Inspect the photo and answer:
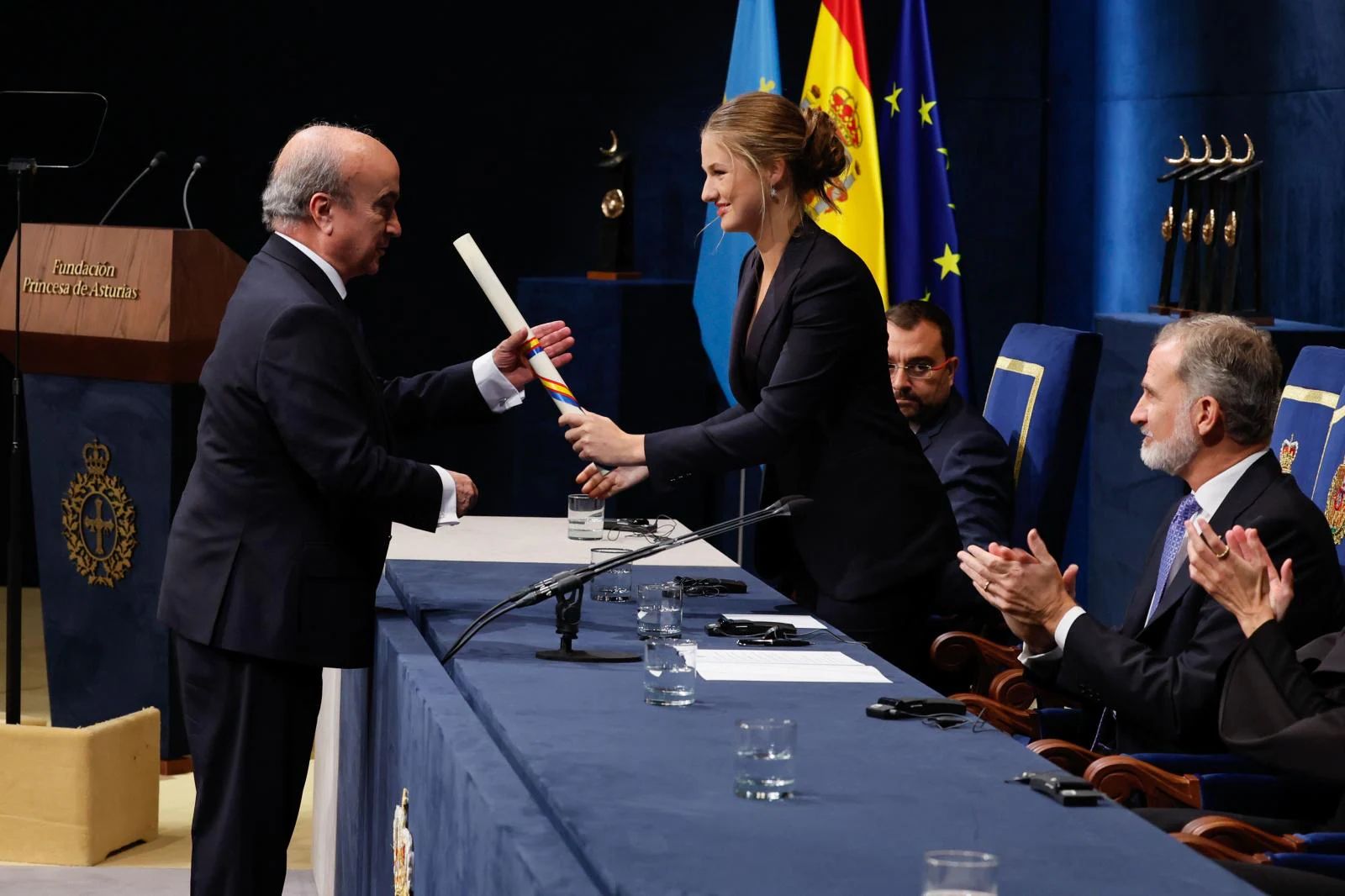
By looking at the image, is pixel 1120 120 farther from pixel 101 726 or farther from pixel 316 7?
pixel 101 726

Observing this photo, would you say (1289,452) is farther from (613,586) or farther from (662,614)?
(662,614)

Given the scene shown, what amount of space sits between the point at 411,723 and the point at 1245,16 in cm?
397

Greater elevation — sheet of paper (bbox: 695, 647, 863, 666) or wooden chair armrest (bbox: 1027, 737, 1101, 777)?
sheet of paper (bbox: 695, 647, 863, 666)

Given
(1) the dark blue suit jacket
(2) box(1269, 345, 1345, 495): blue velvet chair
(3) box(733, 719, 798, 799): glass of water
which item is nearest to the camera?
(3) box(733, 719, 798, 799): glass of water

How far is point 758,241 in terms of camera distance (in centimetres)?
319

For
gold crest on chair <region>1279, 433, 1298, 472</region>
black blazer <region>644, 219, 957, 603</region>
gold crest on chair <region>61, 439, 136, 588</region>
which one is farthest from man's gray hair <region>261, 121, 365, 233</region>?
gold crest on chair <region>61, 439, 136, 588</region>

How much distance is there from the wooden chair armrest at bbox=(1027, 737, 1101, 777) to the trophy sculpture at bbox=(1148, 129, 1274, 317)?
209 centimetres

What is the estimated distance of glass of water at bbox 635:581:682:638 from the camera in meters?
2.54

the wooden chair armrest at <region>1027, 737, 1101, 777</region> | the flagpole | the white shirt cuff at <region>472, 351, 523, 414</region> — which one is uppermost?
the white shirt cuff at <region>472, 351, 523, 414</region>

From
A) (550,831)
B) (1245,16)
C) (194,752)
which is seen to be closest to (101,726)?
(194,752)

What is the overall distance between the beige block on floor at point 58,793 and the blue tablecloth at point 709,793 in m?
1.60

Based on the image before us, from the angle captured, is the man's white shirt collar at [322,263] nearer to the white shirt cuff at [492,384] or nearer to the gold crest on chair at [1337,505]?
the white shirt cuff at [492,384]

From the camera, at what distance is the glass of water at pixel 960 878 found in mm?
1385

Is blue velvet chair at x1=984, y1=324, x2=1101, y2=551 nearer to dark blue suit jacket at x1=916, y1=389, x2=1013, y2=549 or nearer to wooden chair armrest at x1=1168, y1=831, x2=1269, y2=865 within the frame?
dark blue suit jacket at x1=916, y1=389, x2=1013, y2=549
